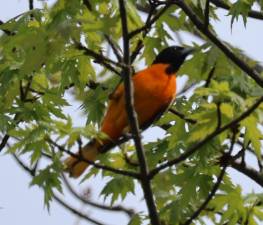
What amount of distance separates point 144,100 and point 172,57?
0.58 metres

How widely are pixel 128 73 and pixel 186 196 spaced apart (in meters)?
1.03

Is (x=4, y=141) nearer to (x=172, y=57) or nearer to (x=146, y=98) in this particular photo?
(x=146, y=98)

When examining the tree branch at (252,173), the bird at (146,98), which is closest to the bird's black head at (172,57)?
the bird at (146,98)

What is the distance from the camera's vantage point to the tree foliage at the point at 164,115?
108 inches

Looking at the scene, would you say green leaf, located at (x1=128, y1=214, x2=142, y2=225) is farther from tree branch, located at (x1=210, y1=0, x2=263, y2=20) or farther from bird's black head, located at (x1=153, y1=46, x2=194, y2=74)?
tree branch, located at (x1=210, y1=0, x2=263, y2=20)

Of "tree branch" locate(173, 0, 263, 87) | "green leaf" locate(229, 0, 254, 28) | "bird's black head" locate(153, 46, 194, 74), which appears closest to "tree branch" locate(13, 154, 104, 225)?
"bird's black head" locate(153, 46, 194, 74)

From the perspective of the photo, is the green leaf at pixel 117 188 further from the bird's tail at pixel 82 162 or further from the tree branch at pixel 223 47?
the tree branch at pixel 223 47

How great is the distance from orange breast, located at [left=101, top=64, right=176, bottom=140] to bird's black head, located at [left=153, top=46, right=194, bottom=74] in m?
0.09

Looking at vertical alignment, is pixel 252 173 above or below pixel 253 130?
above

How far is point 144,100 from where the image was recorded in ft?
14.4

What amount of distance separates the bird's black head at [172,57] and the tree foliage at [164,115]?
0.13 meters

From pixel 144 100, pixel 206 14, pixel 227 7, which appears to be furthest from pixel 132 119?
pixel 227 7

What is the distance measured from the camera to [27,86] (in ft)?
13.1

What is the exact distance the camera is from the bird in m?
4.16
